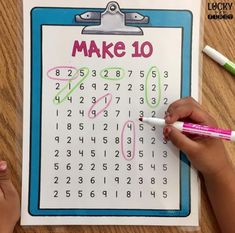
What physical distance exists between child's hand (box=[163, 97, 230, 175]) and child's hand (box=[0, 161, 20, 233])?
0.21m

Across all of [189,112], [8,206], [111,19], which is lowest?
[8,206]

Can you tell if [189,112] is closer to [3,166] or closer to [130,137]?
[130,137]

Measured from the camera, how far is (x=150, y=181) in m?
0.57

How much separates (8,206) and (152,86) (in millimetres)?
240

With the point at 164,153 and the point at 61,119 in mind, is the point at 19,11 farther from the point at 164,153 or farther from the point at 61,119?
the point at 164,153

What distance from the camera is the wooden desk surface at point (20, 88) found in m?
0.57

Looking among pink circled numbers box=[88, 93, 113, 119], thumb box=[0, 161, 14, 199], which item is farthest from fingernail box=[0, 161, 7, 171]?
pink circled numbers box=[88, 93, 113, 119]

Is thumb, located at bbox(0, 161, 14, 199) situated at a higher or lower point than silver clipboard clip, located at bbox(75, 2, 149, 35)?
lower

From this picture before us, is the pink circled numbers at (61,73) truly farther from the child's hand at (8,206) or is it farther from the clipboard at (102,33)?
the child's hand at (8,206)

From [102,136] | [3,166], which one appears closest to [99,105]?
[102,136]

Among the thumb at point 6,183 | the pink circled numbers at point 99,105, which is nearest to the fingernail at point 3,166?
the thumb at point 6,183

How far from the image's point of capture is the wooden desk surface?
1.86 feet

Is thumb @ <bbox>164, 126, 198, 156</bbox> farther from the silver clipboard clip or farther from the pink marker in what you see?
the silver clipboard clip

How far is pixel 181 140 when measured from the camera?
55cm
